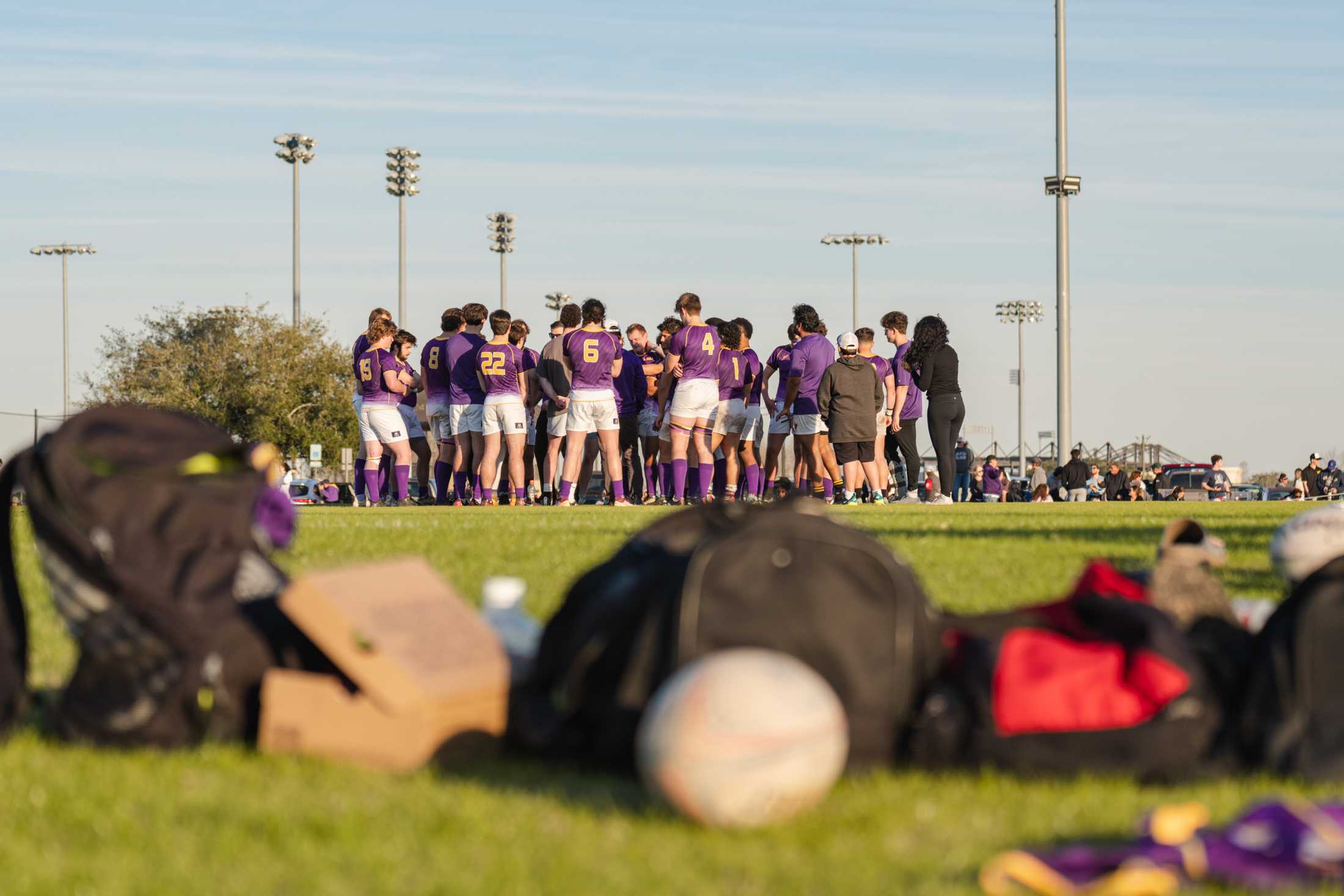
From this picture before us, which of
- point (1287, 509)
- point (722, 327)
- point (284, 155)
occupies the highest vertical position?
point (284, 155)

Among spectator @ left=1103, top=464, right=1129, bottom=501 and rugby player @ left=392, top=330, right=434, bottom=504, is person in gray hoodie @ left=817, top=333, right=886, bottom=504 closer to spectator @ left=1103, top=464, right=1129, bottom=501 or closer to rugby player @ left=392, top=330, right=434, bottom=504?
rugby player @ left=392, top=330, right=434, bottom=504

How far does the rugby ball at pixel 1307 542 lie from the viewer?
727 centimetres

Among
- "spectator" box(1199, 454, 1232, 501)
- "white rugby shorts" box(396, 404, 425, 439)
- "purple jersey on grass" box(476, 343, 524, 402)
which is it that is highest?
"purple jersey on grass" box(476, 343, 524, 402)

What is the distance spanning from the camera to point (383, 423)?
22.1m

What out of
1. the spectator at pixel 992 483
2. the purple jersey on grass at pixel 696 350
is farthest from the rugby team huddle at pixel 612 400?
the spectator at pixel 992 483

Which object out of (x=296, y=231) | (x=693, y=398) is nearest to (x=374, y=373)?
(x=693, y=398)

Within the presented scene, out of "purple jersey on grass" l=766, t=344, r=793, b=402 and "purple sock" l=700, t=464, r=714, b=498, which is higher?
"purple jersey on grass" l=766, t=344, r=793, b=402

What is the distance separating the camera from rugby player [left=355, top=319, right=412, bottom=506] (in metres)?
21.4

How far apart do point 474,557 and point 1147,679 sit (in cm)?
605

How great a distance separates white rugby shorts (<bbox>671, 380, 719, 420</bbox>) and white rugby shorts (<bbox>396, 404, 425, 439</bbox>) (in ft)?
16.1

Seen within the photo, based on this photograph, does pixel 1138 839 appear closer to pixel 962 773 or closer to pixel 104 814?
pixel 962 773

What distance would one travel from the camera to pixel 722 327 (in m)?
22.3

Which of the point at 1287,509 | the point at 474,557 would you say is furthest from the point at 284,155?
the point at 474,557

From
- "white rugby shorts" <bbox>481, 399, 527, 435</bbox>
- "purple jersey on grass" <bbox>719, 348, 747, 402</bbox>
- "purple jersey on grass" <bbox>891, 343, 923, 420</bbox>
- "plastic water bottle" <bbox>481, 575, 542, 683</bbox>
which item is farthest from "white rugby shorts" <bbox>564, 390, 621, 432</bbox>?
"plastic water bottle" <bbox>481, 575, 542, 683</bbox>
